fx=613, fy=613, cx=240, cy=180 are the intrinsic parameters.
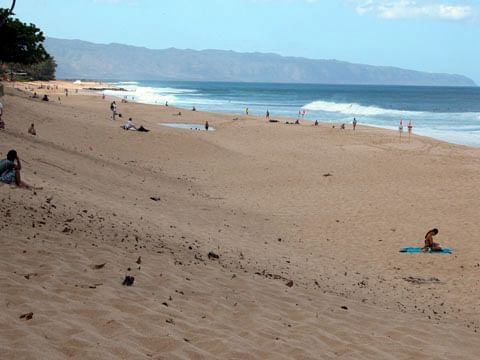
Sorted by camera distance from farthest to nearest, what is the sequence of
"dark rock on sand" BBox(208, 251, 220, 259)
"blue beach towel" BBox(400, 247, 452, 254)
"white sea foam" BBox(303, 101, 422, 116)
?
"white sea foam" BBox(303, 101, 422, 116)
"blue beach towel" BBox(400, 247, 452, 254)
"dark rock on sand" BBox(208, 251, 220, 259)

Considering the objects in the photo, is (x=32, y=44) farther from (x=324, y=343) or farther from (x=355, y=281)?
(x=324, y=343)

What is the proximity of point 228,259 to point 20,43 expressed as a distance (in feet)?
52.0

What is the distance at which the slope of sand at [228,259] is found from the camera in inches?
212

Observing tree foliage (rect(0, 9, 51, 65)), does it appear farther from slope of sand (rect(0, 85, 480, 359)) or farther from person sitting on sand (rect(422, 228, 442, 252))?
person sitting on sand (rect(422, 228, 442, 252))

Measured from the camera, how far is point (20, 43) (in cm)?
2202

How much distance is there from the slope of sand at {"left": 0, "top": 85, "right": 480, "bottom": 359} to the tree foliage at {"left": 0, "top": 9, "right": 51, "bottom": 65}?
2766 millimetres

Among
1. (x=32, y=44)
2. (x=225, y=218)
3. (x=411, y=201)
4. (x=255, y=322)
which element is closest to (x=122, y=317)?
(x=255, y=322)

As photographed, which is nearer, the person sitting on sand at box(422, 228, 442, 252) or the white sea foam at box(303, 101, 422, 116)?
the person sitting on sand at box(422, 228, 442, 252)

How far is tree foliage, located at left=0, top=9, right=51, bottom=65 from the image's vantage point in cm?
2128

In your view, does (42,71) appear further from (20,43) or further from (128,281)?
(128,281)

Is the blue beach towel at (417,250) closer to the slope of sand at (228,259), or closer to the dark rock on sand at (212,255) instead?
the slope of sand at (228,259)

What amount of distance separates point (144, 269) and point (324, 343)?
8.61ft

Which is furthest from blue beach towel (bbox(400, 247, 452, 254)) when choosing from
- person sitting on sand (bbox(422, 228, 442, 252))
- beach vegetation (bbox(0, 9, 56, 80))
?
beach vegetation (bbox(0, 9, 56, 80))

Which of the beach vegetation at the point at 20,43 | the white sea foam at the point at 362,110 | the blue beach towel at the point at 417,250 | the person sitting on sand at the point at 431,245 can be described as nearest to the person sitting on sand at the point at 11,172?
the blue beach towel at the point at 417,250
